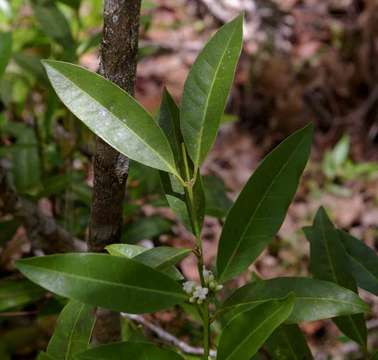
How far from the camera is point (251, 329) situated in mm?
835

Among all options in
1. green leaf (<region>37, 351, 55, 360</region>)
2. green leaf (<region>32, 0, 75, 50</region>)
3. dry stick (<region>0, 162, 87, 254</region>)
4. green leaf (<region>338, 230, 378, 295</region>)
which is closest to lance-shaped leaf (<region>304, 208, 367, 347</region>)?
green leaf (<region>338, 230, 378, 295</region>)

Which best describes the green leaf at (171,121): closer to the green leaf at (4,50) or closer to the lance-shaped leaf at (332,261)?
the lance-shaped leaf at (332,261)

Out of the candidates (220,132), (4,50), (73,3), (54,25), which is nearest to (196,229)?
(4,50)

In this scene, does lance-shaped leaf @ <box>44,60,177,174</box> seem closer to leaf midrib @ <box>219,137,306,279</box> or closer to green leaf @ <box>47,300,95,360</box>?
leaf midrib @ <box>219,137,306,279</box>

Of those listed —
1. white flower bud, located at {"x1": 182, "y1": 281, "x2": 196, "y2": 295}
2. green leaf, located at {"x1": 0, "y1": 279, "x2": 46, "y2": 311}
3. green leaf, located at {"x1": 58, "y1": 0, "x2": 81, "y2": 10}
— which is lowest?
green leaf, located at {"x1": 0, "y1": 279, "x2": 46, "y2": 311}

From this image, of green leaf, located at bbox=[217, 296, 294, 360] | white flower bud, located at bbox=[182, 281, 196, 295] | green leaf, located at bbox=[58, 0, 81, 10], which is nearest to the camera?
green leaf, located at bbox=[217, 296, 294, 360]

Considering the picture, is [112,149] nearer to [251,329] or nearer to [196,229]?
[196,229]

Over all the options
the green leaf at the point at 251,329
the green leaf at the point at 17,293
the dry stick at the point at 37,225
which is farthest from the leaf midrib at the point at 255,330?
the green leaf at the point at 17,293

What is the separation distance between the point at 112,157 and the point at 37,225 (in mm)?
522

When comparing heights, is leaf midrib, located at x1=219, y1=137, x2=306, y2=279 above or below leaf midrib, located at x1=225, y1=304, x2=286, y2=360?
above

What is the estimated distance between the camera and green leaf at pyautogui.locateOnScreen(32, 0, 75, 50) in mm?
1660

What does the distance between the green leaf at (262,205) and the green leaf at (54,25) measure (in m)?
0.93

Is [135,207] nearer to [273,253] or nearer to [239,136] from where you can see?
[273,253]

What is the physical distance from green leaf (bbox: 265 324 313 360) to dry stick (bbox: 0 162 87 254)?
0.59 m
